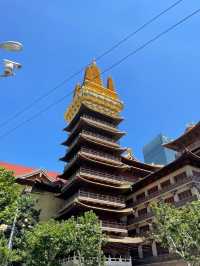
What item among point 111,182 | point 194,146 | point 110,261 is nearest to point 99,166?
point 111,182

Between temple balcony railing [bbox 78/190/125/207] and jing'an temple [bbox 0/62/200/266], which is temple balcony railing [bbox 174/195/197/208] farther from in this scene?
temple balcony railing [bbox 78/190/125/207]

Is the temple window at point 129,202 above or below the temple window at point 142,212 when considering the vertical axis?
above

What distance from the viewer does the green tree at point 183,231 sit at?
21.5 metres

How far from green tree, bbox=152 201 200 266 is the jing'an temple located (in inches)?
363

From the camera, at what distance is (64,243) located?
84.2 ft

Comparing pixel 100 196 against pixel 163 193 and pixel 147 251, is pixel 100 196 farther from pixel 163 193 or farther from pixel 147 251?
pixel 147 251

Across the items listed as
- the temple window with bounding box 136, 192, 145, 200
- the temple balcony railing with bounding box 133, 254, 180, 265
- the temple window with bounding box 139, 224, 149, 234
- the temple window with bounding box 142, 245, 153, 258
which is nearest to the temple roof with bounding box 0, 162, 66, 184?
the temple window with bounding box 136, 192, 145, 200

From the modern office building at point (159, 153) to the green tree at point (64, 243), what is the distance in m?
155

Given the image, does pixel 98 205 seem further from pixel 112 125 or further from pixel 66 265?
pixel 112 125

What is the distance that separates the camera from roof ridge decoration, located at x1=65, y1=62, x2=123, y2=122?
163 ft

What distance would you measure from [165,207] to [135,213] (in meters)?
18.4

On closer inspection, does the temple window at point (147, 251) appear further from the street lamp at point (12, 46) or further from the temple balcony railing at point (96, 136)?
the street lamp at point (12, 46)

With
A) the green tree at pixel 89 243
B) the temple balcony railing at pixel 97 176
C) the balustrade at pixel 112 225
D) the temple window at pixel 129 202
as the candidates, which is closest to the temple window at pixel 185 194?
the balustrade at pixel 112 225

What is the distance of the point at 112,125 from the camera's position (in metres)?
49.5
